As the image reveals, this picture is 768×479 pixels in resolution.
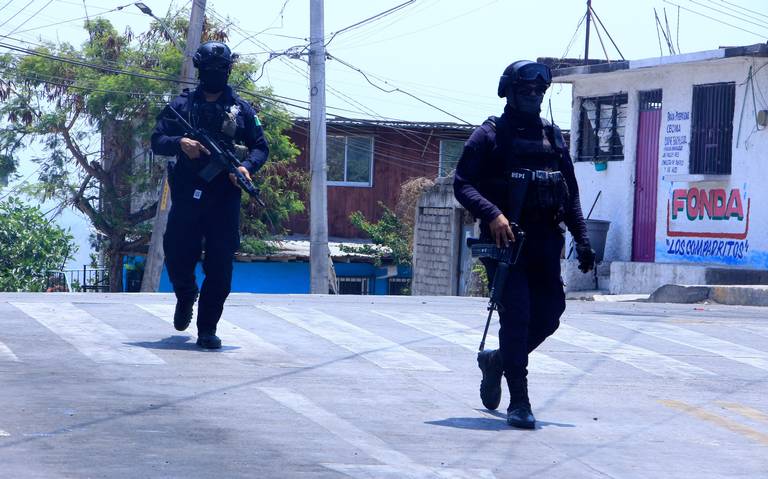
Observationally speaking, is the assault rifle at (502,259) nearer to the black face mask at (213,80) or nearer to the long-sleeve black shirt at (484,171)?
the long-sleeve black shirt at (484,171)

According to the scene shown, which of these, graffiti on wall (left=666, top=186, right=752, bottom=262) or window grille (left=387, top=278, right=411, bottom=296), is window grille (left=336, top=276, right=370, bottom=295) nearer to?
window grille (left=387, top=278, right=411, bottom=296)

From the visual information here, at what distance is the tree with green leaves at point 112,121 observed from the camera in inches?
1220

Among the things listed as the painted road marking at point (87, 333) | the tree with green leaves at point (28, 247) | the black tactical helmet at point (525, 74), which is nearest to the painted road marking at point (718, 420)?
the black tactical helmet at point (525, 74)

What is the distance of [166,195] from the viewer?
25.3 meters

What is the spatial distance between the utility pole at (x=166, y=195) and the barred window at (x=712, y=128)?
9.36 metres

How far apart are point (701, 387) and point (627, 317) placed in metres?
4.03

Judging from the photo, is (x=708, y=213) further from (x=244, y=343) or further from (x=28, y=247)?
(x=28, y=247)

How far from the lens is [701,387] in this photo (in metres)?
7.97

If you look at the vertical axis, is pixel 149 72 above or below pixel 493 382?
above

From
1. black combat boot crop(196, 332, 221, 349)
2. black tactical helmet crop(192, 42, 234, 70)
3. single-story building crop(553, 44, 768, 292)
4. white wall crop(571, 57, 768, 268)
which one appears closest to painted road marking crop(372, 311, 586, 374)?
black combat boot crop(196, 332, 221, 349)

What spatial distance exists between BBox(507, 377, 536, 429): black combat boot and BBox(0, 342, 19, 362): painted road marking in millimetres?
3076

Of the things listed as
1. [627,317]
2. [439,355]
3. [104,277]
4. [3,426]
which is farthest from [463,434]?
[104,277]

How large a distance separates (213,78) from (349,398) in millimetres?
2571

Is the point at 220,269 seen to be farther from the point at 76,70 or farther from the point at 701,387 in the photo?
the point at 76,70
